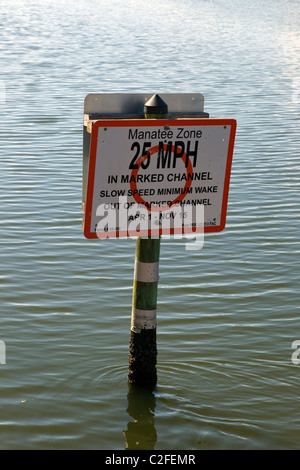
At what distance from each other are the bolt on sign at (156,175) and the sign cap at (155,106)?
0.14m

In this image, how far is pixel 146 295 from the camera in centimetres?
518

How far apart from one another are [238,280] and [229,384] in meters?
2.03

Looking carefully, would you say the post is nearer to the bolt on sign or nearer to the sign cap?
the sign cap

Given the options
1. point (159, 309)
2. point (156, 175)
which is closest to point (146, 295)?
point (156, 175)

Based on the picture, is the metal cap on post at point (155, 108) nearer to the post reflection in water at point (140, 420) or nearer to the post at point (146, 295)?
the post at point (146, 295)

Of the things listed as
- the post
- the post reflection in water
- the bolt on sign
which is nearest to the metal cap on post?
the post

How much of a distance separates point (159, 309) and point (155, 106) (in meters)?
2.65

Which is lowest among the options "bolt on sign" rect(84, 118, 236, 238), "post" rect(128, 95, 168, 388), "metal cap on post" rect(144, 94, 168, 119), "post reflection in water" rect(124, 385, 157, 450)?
"post reflection in water" rect(124, 385, 157, 450)

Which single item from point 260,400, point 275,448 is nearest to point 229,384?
point 260,400

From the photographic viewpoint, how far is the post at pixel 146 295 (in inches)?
192

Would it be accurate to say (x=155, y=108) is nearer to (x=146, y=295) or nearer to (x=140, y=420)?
(x=146, y=295)

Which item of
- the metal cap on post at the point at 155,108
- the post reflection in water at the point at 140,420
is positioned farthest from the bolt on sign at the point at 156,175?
the post reflection in water at the point at 140,420

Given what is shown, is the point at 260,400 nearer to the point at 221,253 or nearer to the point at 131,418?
the point at 131,418

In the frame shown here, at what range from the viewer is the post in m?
4.88
